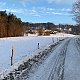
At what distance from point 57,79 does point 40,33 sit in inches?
5416

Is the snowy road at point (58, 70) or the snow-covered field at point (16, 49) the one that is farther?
the snow-covered field at point (16, 49)

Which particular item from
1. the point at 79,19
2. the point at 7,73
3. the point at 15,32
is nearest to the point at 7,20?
the point at 15,32

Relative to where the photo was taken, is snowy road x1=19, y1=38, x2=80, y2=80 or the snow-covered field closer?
snowy road x1=19, y1=38, x2=80, y2=80

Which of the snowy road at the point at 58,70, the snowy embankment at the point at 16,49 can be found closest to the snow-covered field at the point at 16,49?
the snowy embankment at the point at 16,49

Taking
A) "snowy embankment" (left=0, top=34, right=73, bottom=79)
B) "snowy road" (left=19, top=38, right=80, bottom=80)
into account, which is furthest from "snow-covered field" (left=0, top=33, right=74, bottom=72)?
"snowy road" (left=19, top=38, right=80, bottom=80)

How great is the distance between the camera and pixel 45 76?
1310 cm

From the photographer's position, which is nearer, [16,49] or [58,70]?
[58,70]

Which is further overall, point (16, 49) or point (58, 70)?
point (16, 49)

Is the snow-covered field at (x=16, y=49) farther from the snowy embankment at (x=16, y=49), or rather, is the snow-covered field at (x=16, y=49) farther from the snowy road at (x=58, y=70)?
the snowy road at (x=58, y=70)

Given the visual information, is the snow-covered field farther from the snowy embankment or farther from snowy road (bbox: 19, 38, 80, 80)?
snowy road (bbox: 19, 38, 80, 80)

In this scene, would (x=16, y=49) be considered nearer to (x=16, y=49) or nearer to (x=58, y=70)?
(x=16, y=49)

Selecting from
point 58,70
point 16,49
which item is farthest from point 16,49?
point 58,70

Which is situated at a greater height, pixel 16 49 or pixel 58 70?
pixel 58 70

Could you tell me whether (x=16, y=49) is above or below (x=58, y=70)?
below
